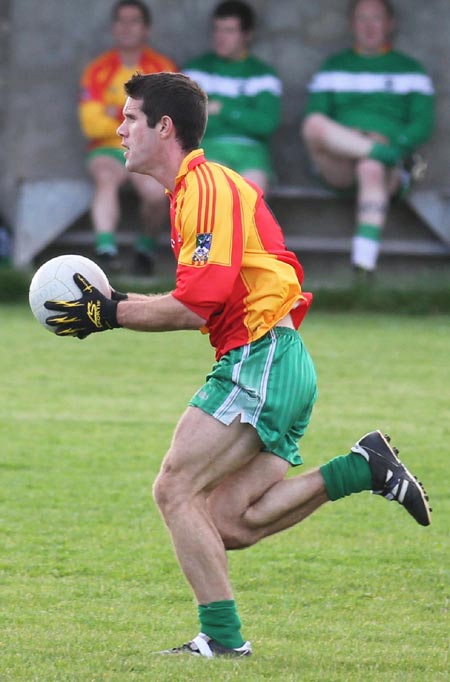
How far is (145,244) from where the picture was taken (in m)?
14.0

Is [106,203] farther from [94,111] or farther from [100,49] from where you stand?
[100,49]

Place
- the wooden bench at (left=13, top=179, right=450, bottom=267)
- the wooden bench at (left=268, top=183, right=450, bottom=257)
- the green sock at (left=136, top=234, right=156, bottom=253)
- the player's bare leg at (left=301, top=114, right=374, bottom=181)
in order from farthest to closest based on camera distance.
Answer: the wooden bench at (left=13, top=179, right=450, bottom=267) < the wooden bench at (left=268, top=183, right=450, bottom=257) < the green sock at (left=136, top=234, right=156, bottom=253) < the player's bare leg at (left=301, top=114, right=374, bottom=181)

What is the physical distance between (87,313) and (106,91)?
936 centimetres

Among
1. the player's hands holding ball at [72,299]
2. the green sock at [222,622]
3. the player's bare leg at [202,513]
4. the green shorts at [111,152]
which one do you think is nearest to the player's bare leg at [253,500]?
the player's bare leg at [202,513]

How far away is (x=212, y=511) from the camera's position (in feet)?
16.5

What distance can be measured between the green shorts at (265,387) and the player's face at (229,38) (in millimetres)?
9115

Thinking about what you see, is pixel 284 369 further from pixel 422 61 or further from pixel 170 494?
pixel 422 61

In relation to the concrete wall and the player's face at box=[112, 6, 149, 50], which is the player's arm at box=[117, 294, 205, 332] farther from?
the concrete wall

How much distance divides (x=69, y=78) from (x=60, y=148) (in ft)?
2.29

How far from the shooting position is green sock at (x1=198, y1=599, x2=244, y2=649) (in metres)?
4.80

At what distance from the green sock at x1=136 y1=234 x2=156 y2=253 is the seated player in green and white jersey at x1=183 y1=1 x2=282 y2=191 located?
99 centimetres

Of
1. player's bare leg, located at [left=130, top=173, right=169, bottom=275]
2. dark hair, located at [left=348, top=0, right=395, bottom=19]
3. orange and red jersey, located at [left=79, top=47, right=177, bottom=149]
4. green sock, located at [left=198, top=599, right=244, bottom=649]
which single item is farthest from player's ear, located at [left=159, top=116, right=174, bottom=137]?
dark hair, located at [left=348, top=0, right=395, bottom=19]

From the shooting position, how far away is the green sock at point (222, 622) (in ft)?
15.8

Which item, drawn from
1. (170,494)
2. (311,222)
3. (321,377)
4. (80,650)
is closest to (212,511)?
(170,494)
